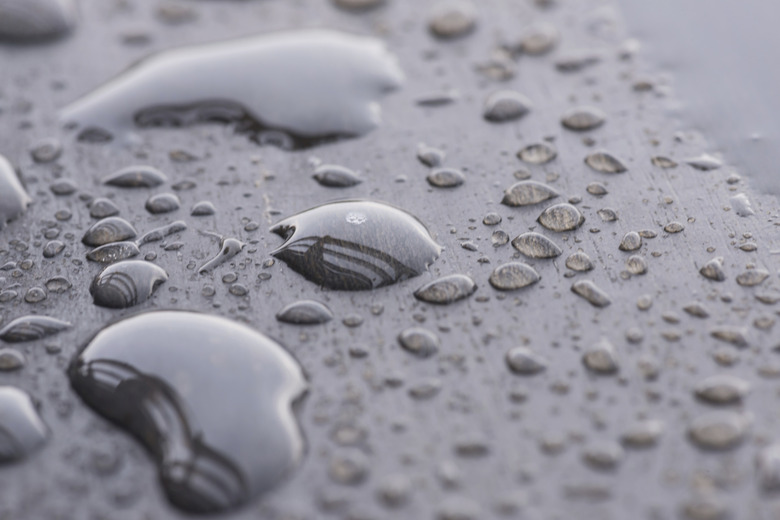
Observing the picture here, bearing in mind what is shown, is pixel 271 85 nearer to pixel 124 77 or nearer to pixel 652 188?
pixel 124 77

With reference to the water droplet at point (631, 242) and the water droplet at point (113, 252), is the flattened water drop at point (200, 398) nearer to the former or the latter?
the water droplet at point (113, 252)

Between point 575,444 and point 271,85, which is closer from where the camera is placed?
point 575,444

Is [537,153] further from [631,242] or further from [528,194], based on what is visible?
[631,242]

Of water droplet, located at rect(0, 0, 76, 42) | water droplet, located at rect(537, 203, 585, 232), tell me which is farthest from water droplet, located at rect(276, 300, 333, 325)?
water droplet, located at rect(0, 0, 76, 42)

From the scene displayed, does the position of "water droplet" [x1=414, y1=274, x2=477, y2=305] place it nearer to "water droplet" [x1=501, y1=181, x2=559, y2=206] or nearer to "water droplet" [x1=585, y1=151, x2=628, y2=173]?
"water droplet" [x1=501, y1=181, x2=559, y2=206]

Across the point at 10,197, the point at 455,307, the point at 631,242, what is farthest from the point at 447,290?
the point at 10,197

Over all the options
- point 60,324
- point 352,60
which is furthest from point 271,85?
point 60,324
